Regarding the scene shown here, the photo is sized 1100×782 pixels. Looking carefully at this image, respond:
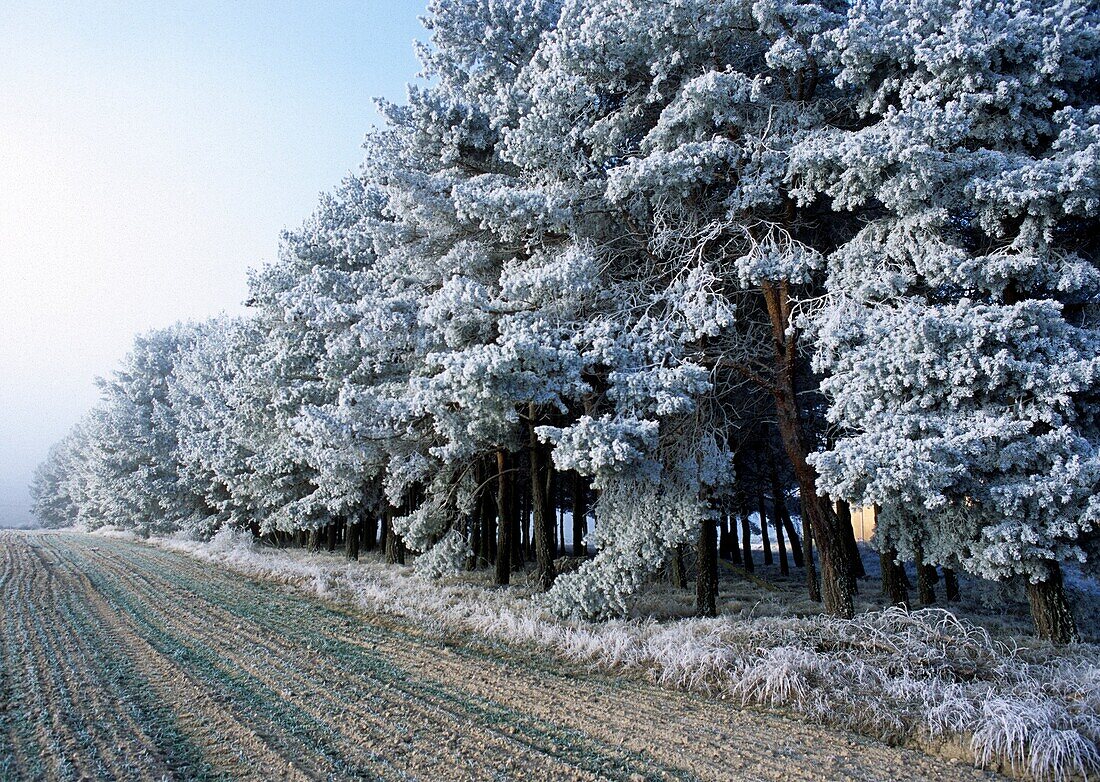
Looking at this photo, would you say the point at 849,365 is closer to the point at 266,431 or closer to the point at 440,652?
the point at 440,652

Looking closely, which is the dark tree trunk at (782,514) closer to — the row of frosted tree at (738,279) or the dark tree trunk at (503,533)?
the row of frosted tree at (738,279)

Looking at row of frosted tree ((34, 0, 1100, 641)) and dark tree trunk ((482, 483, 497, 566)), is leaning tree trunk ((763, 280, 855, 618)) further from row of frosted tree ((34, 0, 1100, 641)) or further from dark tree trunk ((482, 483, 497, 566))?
dark tree trunk ((482, 483, 497, 566))

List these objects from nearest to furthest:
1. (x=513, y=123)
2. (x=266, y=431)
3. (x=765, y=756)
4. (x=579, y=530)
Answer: (x=765, y=756)
(x=513, y=123)
(x=266, y=431)
(x=579, y=530)

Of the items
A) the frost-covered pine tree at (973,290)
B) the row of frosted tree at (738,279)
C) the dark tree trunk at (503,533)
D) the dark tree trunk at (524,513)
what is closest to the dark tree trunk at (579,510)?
the dark tree trunk at (524,513)

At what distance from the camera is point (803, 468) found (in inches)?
361

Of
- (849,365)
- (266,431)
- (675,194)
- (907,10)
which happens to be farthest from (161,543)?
(907,10)

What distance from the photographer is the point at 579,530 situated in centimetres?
2081

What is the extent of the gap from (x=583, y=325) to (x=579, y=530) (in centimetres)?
1247

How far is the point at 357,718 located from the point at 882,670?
489cm

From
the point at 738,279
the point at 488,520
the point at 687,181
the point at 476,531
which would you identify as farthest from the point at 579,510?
the point at 687,181

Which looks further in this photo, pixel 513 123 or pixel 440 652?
pixel 513 123

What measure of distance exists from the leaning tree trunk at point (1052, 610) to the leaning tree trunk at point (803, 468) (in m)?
2.05

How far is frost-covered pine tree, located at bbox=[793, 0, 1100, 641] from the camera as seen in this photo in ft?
22.0

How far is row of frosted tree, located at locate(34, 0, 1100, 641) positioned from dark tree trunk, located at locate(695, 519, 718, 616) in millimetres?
73
